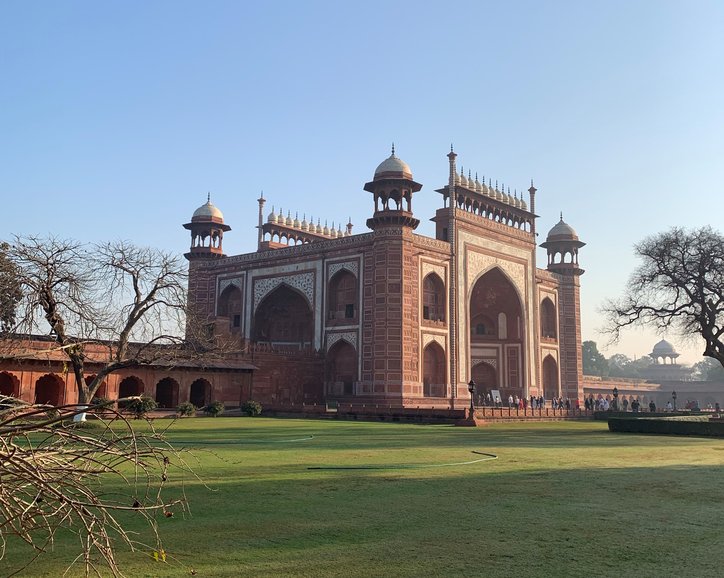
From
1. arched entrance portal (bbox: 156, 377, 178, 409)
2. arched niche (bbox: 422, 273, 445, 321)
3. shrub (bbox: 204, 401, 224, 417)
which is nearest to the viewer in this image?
shrub (bbox: 204, 401, 224, 417)

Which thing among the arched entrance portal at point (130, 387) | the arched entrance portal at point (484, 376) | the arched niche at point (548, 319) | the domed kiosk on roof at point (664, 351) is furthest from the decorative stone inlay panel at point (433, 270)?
the domed kiosk on roof at point (664, 351)

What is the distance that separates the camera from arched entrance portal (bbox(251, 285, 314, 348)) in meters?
38.2

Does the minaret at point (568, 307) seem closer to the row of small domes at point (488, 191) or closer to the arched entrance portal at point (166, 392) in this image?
the row of small domes at point (488, 191)

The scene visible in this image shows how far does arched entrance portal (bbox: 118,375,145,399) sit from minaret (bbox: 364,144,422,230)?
12782 millimetres

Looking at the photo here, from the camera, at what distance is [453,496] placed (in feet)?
21.9

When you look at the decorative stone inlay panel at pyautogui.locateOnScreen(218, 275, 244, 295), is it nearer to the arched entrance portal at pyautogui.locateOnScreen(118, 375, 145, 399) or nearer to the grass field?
the arched entrance portal at pyautogui.locateOnScreen(118, 375, 145, 399)

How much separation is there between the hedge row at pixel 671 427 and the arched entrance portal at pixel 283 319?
841 inches

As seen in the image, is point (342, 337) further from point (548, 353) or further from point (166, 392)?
point (548, 353)

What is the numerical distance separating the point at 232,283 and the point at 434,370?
13.7 m

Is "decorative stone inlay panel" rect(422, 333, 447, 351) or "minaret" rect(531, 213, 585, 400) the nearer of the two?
"decorative stone inlay panel" rect(422, 333, 447, 351)

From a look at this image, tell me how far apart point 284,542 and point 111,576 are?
3.94ft

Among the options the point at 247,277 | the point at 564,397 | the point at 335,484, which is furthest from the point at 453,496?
the point at 564,397

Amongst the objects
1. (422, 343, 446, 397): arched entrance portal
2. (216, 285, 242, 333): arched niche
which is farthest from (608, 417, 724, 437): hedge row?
(216, 285, 242, 333): arched niche

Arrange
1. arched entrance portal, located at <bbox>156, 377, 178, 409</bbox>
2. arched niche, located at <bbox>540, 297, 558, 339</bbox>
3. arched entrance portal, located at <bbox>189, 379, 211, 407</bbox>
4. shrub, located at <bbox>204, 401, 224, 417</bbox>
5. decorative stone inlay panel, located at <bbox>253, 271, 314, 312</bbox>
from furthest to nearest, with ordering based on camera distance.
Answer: arched niche, located at <bbox>540, 297, 558, 339</bbox>, decorative stone inlay panel, located at <bbox>253, 271, 314, 312</bbox>, arched entrance portal, located at <bbox>189, 379, 211, 407</bbox>, arched entrance portal, located at <bbox>156, 377, 178, 409</bbox>, shrub, located at <bbox>204, 401, 224, 417</bbox>
